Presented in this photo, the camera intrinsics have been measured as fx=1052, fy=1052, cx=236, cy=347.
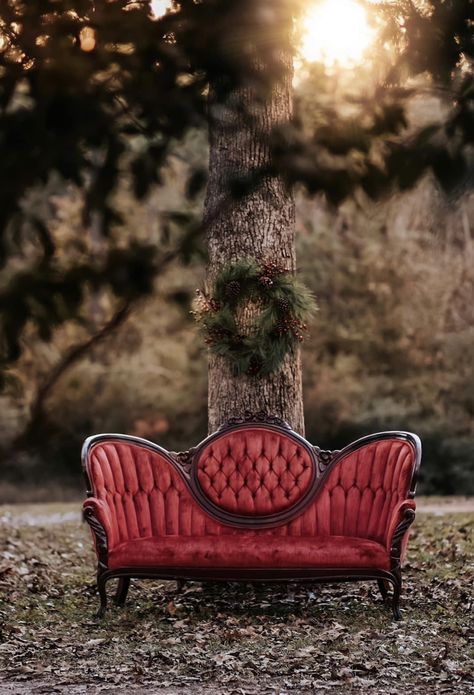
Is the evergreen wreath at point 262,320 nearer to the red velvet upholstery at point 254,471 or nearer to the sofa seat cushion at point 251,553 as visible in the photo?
the red velvet upholstery at point 254,471

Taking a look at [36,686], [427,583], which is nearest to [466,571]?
[427,583]

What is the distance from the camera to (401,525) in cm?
561

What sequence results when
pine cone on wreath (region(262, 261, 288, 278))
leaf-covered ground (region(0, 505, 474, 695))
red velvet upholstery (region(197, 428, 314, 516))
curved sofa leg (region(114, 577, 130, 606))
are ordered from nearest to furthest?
leaf-covered ground (region(0, 505, 474, 695)) < curved sofa leg (region(114, 577, 130, 606)) < red velvet upholstery (region(197, 428, 314, 516)) < pine cone on wreath (region(262, 261, 288, 278))

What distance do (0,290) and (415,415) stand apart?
15.2m

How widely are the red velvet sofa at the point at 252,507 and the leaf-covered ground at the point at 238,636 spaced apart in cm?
24

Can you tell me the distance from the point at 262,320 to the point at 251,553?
57.4 inches

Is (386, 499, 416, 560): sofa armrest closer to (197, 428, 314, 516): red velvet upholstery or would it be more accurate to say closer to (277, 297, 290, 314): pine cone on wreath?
(197, 428, 314, 516): red velvet upholstery

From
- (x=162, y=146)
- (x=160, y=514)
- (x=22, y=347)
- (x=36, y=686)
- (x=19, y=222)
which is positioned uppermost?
(x=162, y=146)

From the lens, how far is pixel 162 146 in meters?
1.67

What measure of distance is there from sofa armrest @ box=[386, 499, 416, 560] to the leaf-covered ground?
0.39m

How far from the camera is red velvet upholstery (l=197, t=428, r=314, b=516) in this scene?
629 centimetres

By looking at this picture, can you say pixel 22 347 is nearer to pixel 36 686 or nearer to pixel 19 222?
pixel 19 222

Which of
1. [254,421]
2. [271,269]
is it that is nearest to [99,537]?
[254,421]

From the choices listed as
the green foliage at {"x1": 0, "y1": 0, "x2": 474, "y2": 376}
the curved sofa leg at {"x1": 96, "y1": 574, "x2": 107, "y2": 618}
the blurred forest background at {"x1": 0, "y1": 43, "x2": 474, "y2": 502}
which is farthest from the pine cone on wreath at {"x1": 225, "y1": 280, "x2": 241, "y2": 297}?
the blurred forest background at {"x1": 0, "y1": 43, "x2": 474, "y2": 502}
